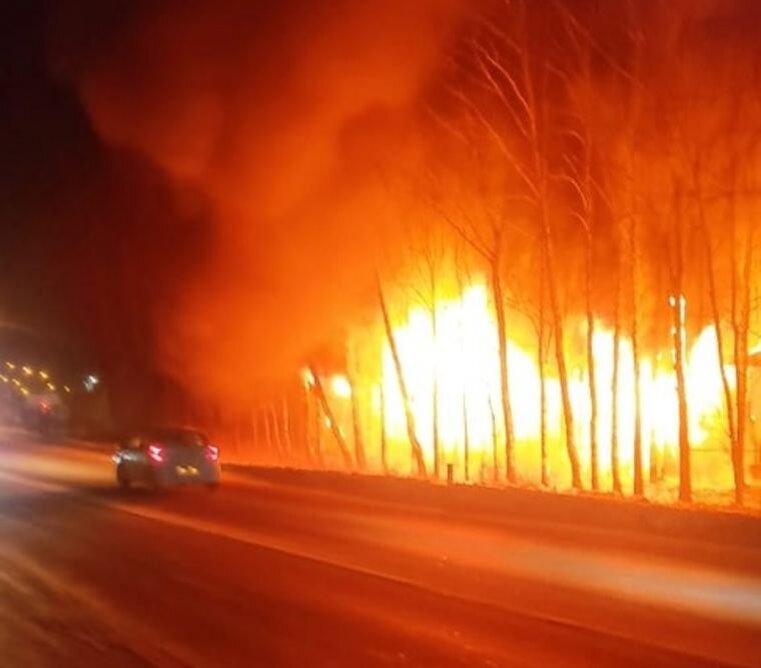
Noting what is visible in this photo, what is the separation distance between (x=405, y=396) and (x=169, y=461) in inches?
300

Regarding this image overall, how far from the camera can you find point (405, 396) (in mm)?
34094

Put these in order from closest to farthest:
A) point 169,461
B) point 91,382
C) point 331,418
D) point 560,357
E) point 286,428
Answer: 1. point 560,357
2. point 169,461
3. point 331,418
4. point 286,428
5. point 91,382

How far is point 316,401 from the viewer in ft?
133

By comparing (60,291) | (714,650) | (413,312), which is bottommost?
(714,650)

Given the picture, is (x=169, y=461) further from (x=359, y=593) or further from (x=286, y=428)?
(x=286, y=428)

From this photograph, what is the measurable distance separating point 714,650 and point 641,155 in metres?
16.3

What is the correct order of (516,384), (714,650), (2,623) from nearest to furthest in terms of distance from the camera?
(714,650), (2,623), (516,384)

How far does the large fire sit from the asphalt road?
9334 mm

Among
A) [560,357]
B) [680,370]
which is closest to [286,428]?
[560,357]

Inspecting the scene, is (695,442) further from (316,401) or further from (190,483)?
(316,401)

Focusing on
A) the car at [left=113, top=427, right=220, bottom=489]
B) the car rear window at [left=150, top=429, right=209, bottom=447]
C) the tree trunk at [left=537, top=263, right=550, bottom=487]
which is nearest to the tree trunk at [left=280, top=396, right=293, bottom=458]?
the car rear window at [left=150, top=429, right=209, bottom=447]

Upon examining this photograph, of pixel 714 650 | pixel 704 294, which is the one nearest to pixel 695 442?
pixel 704 294

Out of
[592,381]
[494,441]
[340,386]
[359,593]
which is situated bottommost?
[359,593]

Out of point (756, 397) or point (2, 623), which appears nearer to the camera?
point (2, 623)
